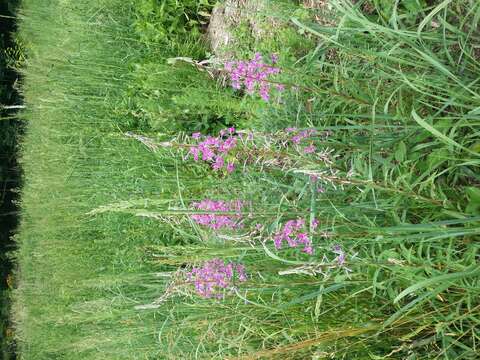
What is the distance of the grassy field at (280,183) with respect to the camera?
139 centimetres

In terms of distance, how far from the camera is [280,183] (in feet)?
5.99

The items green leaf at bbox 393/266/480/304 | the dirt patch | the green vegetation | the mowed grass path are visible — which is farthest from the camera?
the green vegetation

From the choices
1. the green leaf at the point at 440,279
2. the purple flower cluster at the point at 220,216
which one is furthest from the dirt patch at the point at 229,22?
the green leaf at the point at 440,279

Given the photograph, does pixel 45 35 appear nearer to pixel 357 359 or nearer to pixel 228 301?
pixel 228 301

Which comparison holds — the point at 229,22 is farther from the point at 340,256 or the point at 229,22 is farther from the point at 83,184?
the point at 340,256

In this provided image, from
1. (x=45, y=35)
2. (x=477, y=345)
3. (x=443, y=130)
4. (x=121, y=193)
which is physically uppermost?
(x=443, y=130)

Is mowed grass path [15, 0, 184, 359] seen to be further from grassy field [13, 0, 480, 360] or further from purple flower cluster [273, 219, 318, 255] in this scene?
purple flower cluster [273, 219, 318, 255]

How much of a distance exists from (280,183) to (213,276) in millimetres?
458

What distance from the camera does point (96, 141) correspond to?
3.72 m

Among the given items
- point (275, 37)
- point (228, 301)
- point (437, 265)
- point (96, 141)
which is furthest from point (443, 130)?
point (96, 141)

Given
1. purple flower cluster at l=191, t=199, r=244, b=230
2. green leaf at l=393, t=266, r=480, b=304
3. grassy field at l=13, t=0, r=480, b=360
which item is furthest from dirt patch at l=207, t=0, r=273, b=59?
green leaf at l=393, t=266, r=480, b=304

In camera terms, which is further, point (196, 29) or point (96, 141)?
point (96, 141)

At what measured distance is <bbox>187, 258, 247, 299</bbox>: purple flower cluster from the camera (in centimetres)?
151

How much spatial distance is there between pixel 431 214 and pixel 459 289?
0.73 feet
